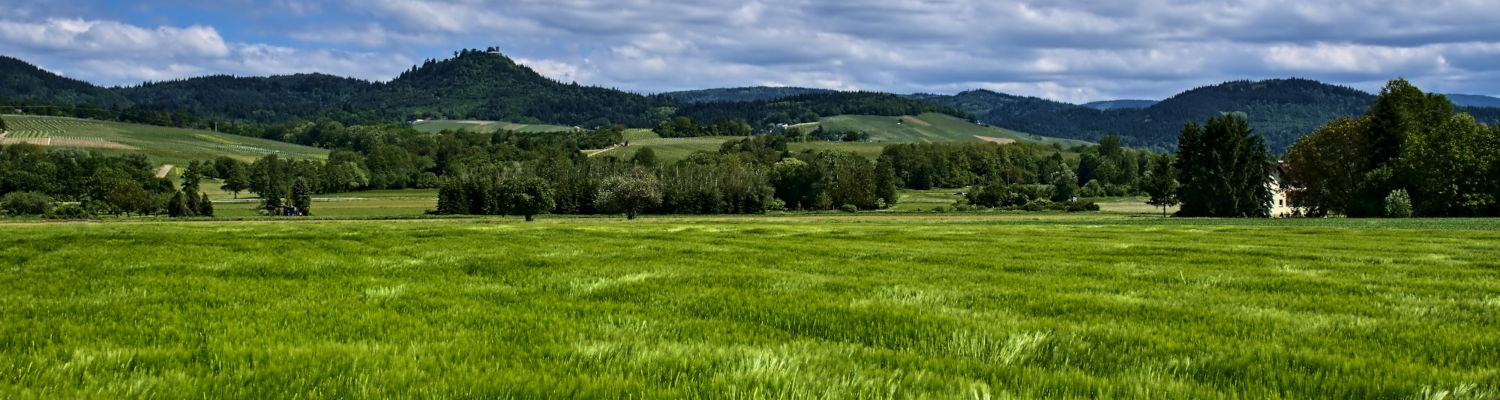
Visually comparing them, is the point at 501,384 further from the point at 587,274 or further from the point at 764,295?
the point at 587,274

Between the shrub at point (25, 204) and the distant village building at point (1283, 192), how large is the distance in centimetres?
16166

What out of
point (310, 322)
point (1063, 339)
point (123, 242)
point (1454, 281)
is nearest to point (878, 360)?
point (1063, 339)

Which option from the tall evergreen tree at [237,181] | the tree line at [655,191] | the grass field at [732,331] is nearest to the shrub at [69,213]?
the tree line at [655,191]

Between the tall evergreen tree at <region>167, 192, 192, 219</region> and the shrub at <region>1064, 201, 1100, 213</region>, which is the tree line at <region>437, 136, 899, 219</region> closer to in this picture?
the shrub at <region>1064, 201, 1100, 213</region>

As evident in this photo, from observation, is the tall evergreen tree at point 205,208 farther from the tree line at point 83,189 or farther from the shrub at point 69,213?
the shrub at point 69,213

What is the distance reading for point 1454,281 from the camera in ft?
40.5

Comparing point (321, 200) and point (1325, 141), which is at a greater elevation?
point (1325, 141)

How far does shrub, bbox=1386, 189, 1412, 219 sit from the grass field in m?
75.3

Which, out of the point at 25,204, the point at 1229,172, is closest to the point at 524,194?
the point at 25,204

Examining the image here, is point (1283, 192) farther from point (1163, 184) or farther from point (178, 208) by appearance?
point (178, 208)

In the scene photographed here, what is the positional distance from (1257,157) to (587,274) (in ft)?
344

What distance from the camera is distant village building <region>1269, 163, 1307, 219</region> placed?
97312 millimetres

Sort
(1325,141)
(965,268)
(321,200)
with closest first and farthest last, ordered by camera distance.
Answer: (965,268) < (1325,141) < (321,200)

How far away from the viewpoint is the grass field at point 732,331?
5.58 meters
